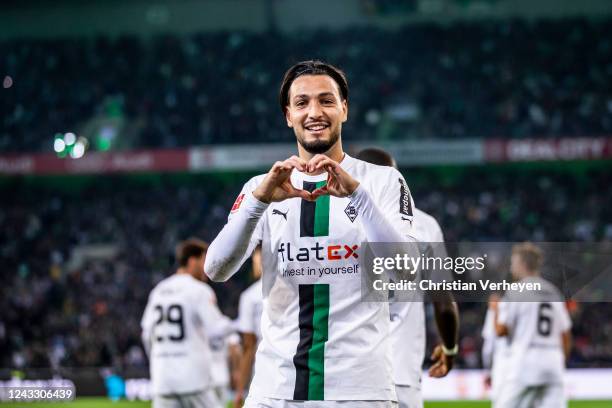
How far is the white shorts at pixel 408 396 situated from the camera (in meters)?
4.82

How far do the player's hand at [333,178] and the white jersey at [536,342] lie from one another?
5.28 metres

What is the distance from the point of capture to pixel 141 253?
24281 mm

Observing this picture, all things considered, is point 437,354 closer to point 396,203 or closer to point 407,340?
point 407,340

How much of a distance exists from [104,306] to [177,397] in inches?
574

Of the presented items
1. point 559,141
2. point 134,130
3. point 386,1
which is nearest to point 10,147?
point 134,130

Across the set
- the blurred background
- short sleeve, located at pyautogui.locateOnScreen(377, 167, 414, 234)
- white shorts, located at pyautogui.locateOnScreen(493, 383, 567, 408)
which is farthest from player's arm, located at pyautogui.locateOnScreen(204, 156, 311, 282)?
the blurred background

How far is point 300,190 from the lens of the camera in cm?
295

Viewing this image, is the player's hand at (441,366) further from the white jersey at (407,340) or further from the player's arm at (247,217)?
the player's arm at (247,217)

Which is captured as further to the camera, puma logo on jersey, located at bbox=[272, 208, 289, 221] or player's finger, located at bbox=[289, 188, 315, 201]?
puma logo on jersey, located at bbox=[272, 208, 289, 221]

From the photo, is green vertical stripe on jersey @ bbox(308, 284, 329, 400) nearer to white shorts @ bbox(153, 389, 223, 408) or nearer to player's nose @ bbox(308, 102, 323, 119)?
player's nose @ bbox(308, 102, 323, 119)

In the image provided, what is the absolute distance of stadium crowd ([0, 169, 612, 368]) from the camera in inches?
797

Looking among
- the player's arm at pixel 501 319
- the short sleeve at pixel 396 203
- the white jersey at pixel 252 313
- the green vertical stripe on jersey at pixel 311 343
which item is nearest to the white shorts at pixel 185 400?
the white jersey at pixel 252 313

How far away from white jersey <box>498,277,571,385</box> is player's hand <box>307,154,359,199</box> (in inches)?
208

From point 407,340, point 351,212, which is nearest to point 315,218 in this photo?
point 351,212
